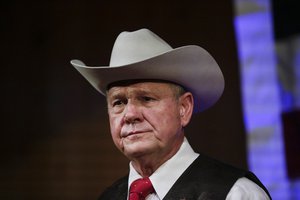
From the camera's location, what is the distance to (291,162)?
8.54 feet

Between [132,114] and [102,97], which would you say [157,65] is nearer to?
[132,114]

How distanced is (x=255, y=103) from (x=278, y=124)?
18 cm

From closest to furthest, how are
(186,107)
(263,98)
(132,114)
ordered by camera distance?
(132,114)
(186,107)
(263,98)

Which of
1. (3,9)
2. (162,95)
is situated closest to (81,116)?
(3,9)

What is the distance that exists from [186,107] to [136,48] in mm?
306

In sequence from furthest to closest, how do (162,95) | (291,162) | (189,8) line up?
1. (189,8)
2. (291,162)
3. (162,95)

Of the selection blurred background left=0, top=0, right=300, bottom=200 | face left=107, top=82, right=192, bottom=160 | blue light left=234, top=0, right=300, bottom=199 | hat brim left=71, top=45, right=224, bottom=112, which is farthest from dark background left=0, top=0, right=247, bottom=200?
face left=107, top=82, right=192, bottom=160

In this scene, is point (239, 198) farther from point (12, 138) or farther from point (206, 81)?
point (12, 138)

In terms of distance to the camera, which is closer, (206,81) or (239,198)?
(239,198)

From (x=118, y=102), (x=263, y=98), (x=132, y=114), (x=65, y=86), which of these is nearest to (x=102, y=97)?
(x=65, y=86)

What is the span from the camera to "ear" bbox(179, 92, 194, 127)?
185 centimetres

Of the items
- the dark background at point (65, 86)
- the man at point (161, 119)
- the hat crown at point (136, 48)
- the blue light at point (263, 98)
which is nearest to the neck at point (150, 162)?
the man at point (161, 119)

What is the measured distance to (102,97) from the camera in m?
3.20

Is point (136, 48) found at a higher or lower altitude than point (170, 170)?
higher
